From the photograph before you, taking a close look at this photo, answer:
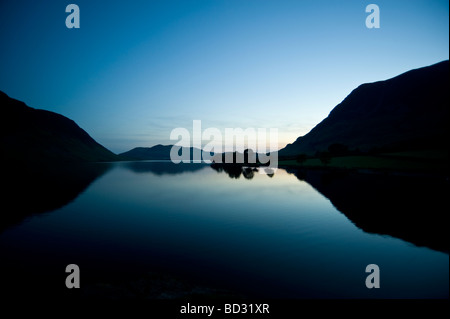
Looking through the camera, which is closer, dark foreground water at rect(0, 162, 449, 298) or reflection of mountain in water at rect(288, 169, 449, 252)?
dark foreground water at rect(0, 162, 449, 298)

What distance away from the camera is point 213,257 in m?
18.9

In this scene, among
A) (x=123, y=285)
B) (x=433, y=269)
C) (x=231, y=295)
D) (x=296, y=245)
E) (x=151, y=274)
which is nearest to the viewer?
(x=231, y=295)

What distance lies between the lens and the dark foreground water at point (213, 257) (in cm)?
1398

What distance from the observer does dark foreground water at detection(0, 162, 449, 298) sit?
45.9 feet

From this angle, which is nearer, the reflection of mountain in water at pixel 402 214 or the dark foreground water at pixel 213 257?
the dark foreground water at pixel 213 257

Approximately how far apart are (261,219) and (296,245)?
999 cm

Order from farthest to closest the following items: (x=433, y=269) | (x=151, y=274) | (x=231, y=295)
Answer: (x=433, y=269) → (x=151, y=274) → (x=231, y=295)

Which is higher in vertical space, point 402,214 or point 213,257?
point 402,214

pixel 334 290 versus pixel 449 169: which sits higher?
pixel 449 169

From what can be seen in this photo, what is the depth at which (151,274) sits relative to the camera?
15.6 meters

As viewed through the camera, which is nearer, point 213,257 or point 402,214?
point 213,257

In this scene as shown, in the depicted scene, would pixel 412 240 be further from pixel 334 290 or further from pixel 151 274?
pixel 151 274
